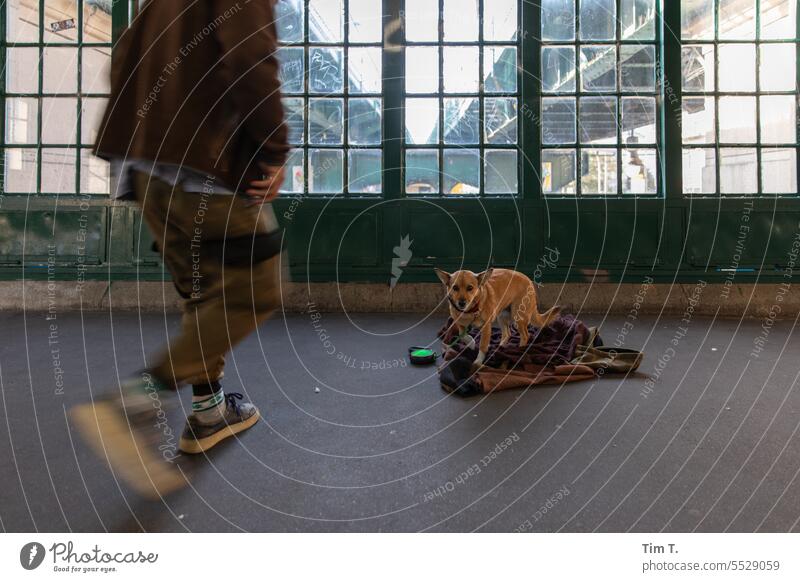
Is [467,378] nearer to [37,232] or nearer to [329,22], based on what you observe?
[329,22]

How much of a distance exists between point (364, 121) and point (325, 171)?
0.58m

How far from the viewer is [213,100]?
3.26ft

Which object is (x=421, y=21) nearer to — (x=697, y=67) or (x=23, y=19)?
(x=697, y=67)

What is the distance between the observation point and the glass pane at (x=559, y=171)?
3756 mm

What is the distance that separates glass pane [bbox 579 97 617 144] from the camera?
3.74 m

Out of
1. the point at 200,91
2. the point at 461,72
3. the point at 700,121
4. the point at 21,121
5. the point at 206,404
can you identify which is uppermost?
the point at 461,72

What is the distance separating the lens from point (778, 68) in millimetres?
3729

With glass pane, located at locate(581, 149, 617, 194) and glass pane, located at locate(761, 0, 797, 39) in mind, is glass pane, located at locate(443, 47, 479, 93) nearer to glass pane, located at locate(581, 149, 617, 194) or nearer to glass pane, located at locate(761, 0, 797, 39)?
glass pane, located at locate(581, 149, 617, 194)

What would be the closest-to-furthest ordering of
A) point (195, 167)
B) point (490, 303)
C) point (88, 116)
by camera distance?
1. point (195, 167)
2. point (490, 303)
3. point (88, 116)

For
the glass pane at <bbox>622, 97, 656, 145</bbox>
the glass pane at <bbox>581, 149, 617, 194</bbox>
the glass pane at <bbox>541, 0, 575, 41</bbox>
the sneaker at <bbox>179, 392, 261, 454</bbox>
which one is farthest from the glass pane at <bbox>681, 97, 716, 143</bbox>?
the sneaker at <bbox>179, 392, 261, 454</bbox>

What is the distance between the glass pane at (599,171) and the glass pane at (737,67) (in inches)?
46.7

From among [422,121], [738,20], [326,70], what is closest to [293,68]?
[326,70]

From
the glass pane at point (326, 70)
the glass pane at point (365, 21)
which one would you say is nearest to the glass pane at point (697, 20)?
the glass pane at point (365, 21)

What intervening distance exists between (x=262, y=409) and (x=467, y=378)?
0.82 meters
